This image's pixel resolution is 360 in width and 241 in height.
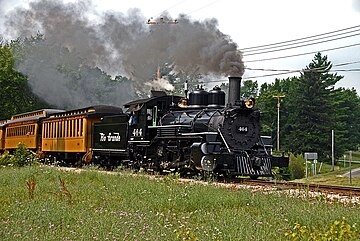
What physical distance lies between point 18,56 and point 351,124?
5563 centimetres

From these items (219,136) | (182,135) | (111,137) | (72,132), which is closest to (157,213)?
(219,136)

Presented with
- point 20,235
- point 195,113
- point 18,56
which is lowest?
point 20,235

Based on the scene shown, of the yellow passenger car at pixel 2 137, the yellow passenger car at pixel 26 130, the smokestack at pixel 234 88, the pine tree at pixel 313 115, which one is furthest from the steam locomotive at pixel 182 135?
the pine tree at pixel 313 115

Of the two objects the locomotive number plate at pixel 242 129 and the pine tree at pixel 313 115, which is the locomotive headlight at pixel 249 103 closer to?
the locomotive number plate at pixel 242 129

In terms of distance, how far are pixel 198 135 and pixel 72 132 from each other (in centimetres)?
1127

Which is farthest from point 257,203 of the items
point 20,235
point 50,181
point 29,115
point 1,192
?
point 29,115

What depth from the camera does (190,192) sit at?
34.0 feet

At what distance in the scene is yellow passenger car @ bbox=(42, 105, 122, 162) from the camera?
77.9 feet

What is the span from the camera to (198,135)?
15750 mm

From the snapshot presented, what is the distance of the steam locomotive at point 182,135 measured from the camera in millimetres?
15484

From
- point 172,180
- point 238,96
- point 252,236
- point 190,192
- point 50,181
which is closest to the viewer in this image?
point 252,236

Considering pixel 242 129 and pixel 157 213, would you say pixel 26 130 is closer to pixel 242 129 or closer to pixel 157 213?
pixel 242 129

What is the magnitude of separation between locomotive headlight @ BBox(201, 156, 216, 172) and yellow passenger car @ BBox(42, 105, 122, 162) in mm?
9900

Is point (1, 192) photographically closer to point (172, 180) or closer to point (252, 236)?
point (172, 180)
